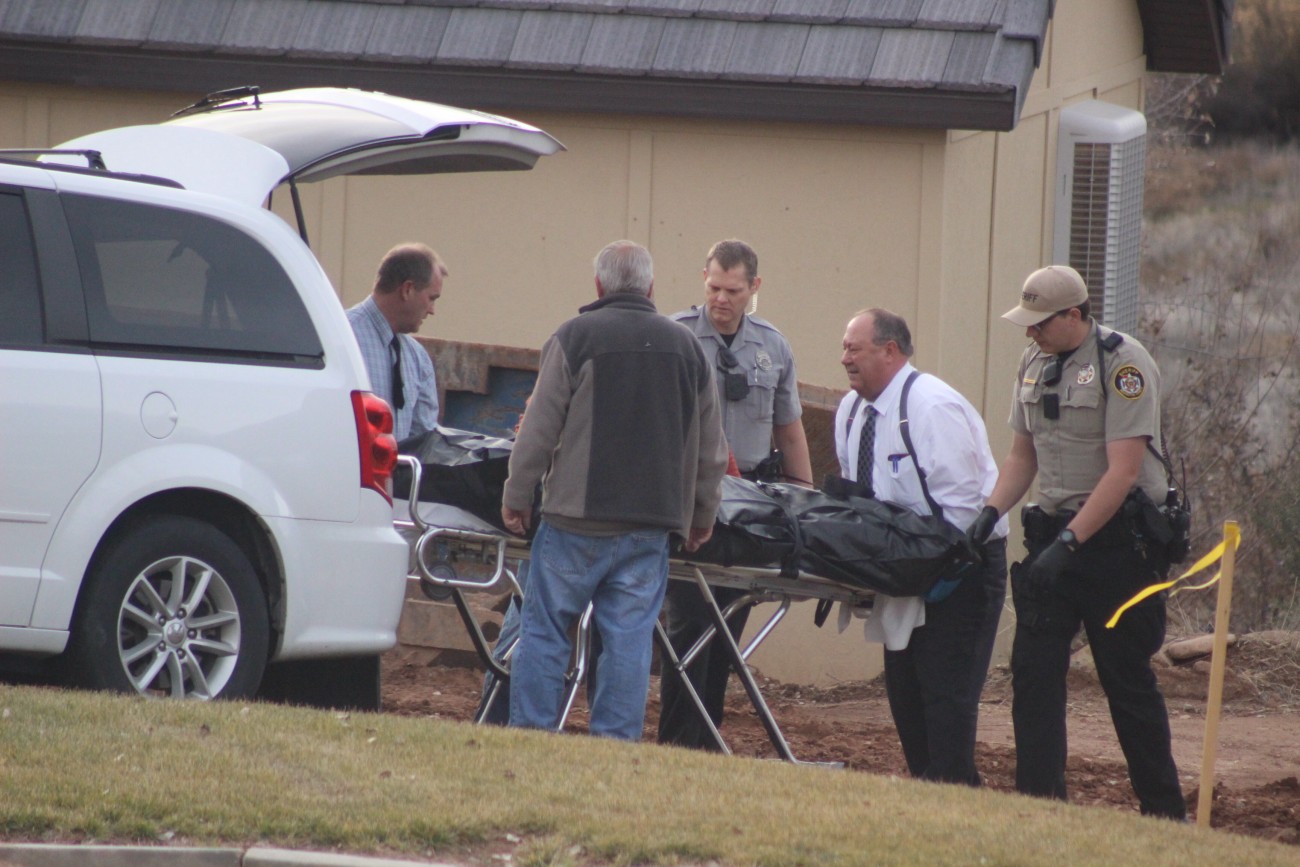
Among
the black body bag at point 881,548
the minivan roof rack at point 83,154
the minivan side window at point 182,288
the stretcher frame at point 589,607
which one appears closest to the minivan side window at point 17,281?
the minivan side window at point 182,288

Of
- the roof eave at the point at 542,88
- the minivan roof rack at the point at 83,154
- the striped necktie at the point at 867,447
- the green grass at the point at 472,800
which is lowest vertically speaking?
the green grass at the point at 472,800

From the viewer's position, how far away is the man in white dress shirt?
660 centimetres

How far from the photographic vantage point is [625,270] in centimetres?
626

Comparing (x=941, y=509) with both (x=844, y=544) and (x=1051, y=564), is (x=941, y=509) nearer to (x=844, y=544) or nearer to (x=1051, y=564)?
(x=844, y=544)

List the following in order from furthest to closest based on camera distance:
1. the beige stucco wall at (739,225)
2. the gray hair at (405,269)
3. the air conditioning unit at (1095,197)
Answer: the air conditioning unit at (1095,197) → the beige stucco wall at (739,225) → the gray hair at (405,269)

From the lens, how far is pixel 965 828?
16.4ft

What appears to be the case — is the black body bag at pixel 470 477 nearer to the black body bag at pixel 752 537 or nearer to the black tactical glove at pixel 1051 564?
the black body bag at pixel 752 537

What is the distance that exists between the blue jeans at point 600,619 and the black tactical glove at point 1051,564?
4.17ft

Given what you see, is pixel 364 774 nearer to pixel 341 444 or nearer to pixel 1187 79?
pixel 341 444

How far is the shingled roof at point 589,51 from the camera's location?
9430mm

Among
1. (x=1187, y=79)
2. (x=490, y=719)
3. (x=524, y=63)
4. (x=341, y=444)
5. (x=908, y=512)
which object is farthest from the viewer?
(x=1187, y=79)

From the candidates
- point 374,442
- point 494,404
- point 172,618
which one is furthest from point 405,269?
point 494,404

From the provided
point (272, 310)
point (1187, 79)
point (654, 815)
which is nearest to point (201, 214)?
point (272, 310)

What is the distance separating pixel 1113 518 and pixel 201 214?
3230 mm
